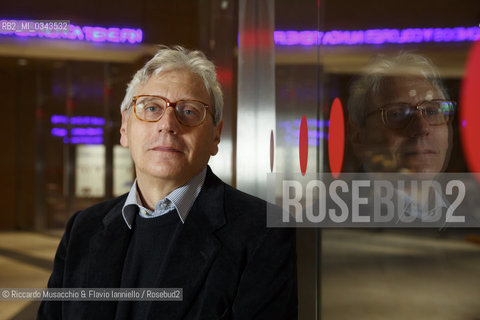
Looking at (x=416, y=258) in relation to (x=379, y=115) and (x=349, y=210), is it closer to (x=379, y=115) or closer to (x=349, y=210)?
(x=349, y=210)

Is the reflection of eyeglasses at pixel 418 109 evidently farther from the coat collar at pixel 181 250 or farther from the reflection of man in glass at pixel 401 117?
the coat collar at pixel 181 250

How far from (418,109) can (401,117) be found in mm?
59

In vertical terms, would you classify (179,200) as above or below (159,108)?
below

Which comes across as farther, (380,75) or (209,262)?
(380,75)

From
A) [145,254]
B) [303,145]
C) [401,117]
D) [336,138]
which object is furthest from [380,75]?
[145,254]

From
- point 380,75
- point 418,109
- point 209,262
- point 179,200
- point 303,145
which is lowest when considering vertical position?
point 209,262

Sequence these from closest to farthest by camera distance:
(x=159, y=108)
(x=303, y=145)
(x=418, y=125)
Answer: (x=418, y=125) → (x=159, y=108) → (x=303, y=145)

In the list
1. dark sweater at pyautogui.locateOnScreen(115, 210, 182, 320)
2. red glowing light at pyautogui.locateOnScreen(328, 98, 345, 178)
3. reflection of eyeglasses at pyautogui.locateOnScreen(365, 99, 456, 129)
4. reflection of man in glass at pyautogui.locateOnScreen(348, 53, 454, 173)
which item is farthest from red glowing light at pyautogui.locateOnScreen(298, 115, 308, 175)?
dark sweater at pyautogui.locateOnScreen(115, 210, 182, 320)

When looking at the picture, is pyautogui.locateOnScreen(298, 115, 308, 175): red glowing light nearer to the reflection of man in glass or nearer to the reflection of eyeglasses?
the reflection of man in glass

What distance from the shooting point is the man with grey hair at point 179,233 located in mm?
1449

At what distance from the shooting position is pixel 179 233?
1498 millimetres

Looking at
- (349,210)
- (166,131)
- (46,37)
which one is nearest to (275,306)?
(349,210)

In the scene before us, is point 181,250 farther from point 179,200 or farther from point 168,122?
point 168,122

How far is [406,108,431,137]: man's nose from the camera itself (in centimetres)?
139
